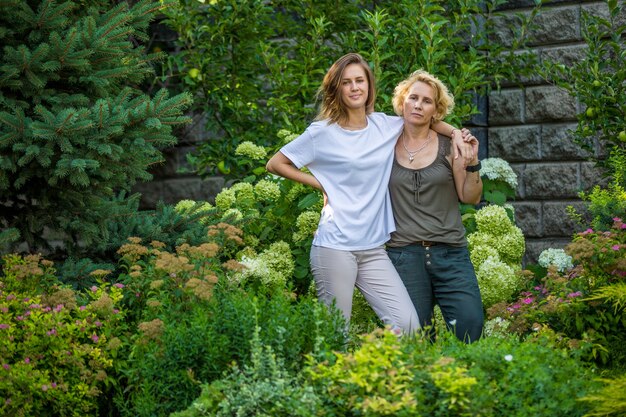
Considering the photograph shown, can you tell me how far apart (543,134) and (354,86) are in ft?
12.4

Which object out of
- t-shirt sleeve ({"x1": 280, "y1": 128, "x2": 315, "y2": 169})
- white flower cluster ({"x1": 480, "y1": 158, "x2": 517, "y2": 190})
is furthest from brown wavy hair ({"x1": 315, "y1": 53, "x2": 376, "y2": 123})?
white flower cluster ({"x1": 480, "y1": 158, "x2": 517, "y2": 190})

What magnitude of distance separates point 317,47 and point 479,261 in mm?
2684

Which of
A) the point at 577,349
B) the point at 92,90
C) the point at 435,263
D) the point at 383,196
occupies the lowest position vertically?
the point at 577,349

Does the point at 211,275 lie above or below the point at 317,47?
below

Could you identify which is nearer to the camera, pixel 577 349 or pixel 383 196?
pixel 577 349

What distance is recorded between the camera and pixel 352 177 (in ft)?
Result: 17.3

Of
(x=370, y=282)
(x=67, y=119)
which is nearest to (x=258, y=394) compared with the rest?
(x=370, y=282)

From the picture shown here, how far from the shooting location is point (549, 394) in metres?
3.93

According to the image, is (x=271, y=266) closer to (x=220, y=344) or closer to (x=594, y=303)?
(x=220, y=344)

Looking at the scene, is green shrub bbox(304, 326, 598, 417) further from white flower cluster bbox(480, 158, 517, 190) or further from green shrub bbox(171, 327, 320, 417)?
white flower cluster bbox(480, 158, 517, 190)

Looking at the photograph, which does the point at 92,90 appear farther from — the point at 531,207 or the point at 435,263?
the point at 531,207

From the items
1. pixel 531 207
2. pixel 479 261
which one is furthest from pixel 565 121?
pixel 479 261

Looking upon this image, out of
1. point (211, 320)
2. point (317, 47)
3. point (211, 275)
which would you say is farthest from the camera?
point (317, 47)

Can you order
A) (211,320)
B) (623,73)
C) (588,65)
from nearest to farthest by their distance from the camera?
(211,320)
(623,73)
(588,65)
